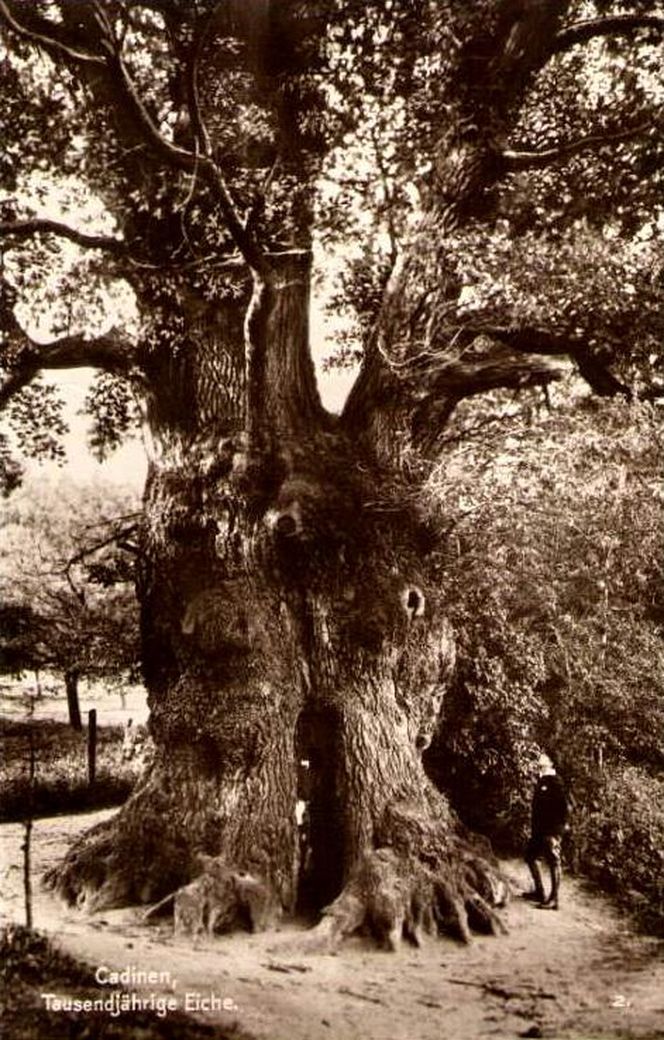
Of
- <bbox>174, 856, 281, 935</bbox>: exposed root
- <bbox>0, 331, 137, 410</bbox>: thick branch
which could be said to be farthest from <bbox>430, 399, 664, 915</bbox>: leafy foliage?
<bbox>174, 856, 281, 935</bbox>: exposed root

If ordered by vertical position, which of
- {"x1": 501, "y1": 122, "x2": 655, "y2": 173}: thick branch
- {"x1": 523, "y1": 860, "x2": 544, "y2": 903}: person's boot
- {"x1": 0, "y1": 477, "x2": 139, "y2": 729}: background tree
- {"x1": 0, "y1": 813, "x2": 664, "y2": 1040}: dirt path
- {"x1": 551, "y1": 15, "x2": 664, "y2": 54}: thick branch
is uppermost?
{"x1": 551, "y1": 15, "x2": 664, "y2": 54}: thick branch

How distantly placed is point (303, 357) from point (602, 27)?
417 centimetres

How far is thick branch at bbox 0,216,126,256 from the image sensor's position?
7.62 meters

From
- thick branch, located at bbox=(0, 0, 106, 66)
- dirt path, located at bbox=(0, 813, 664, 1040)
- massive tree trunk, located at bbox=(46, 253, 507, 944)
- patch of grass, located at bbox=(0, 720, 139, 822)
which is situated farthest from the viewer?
patch of grass, located at bbox=(0, 720, 139, 822)

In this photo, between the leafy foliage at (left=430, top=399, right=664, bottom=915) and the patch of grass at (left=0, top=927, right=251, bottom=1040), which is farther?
the leafy foliage at (left=430, top=399, right=664, bottom=915)

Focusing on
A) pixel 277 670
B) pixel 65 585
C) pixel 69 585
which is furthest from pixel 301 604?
pixel 65 585

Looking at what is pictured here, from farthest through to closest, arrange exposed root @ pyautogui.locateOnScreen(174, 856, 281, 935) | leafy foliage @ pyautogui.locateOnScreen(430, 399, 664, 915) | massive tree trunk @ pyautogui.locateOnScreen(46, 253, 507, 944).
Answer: leafy foliage @ pyautogui.locateOnScreen(430, 399, 664, 915) < massive tree trunk @ pyautogui.locateOnScreen(46, 253, 507, 944) < exposed root @ pyautogui.locateOnScreen(174, 856, 281, 935)

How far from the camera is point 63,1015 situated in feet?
15.5

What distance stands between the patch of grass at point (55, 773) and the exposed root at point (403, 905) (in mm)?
6173

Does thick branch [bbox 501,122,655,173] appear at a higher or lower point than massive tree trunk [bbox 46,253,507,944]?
higher

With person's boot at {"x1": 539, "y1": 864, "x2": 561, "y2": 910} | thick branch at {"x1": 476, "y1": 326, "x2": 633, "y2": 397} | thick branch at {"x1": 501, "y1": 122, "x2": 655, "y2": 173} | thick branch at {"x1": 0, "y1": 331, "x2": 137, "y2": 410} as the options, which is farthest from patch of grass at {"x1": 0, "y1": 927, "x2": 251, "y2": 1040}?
thick branch at {"x1": 501, "y1": 122, "x2": 655, "y2": 173}

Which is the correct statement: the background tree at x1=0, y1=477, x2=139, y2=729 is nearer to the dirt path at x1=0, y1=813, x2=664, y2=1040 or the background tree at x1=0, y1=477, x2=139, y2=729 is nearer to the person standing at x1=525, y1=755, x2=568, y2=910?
the dirt path at x1=0, y1=813, x2=664, y2=1040

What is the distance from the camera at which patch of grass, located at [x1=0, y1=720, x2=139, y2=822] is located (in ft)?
41.8

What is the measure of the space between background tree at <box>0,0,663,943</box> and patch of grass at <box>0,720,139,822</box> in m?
5.12
